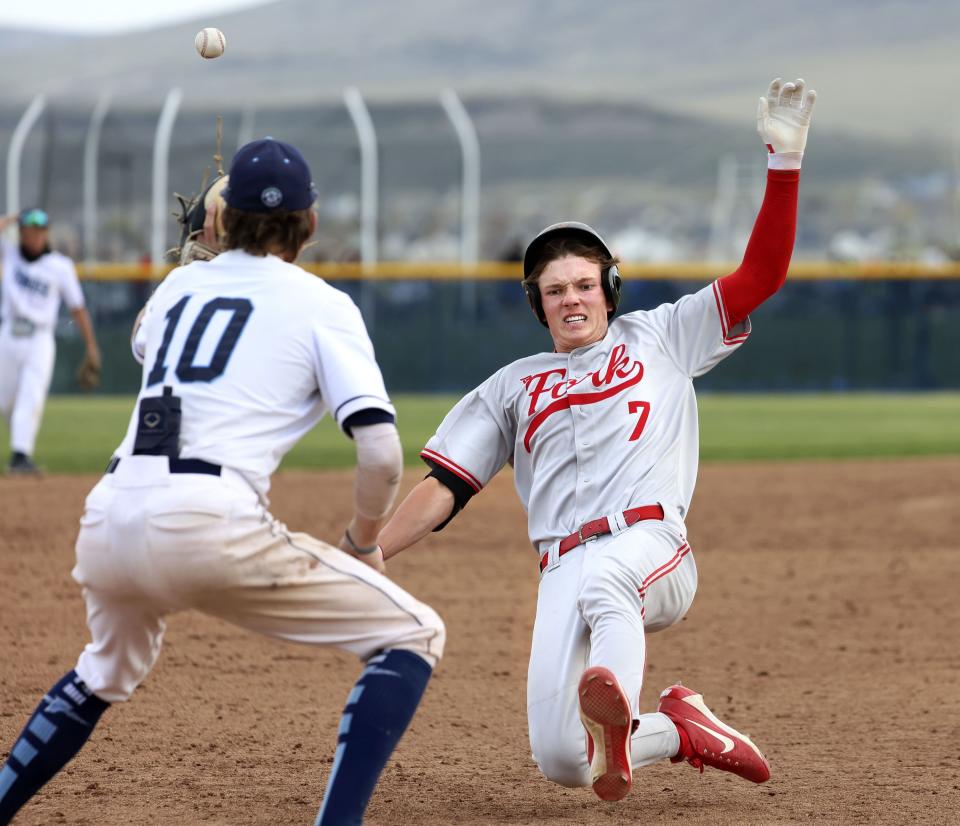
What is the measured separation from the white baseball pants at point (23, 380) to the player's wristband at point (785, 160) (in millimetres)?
7465

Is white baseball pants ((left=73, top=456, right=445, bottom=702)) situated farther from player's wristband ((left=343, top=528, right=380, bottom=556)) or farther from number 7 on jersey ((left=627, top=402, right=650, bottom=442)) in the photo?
number 7 on jersey ((left=627, top=402, right=650, bottom=442))

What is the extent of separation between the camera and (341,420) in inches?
121

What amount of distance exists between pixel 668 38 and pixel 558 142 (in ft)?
108

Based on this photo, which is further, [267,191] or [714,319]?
[714,319]

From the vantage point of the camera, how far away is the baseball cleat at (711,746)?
378cm

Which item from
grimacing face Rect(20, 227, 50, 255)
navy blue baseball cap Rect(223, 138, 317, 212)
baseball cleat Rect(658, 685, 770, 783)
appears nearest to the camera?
navy blue baseball cap Rect(223, 138, 317, 212)

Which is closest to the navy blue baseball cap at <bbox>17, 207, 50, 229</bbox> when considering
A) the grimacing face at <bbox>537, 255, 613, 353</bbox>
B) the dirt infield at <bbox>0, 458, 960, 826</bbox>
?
the dirt infield at <bbox>0, 458, 960, 826</bbox>

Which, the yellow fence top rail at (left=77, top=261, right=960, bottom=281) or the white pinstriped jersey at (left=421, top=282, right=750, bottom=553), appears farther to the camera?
the yellow fence top rail at (left=77, top=261, right=960, bottom=281)

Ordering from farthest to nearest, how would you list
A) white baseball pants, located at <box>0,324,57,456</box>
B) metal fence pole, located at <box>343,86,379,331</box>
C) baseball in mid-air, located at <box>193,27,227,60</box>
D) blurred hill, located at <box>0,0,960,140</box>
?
blurred hill, located at <box>0,0,960,140</box>
metal fence pole, located at <box>343,86,379,331</box>
white baseball pants, located at <box>0,324,57,456</box>
baseball in mid-air, located at <box>193,27,227,60</box>

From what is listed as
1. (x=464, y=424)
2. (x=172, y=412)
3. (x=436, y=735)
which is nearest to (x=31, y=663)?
(x=436, y=735)

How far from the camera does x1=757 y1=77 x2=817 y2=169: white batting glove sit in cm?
382

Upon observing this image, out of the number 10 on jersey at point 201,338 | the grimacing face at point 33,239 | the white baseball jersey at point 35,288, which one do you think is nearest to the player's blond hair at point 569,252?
the number 10 on jersey at point 201,338

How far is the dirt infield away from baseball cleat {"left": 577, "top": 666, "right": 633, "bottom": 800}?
9.7 inches

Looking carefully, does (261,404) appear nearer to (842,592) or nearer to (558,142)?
(842,592)
